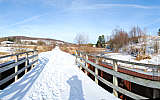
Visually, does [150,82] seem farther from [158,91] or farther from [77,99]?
[77,99]

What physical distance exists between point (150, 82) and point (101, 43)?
217 ft

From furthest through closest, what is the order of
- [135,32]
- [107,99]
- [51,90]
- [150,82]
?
[135,32], [51,90], [107,99], [150,82]

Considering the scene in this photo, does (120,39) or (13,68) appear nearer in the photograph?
(13,68)

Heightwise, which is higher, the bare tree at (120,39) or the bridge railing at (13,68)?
the bare tree at (120,39)

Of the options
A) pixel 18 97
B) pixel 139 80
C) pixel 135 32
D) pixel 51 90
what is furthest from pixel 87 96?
pixel 135 32

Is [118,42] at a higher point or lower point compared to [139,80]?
higher

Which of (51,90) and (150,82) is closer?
(150,82)

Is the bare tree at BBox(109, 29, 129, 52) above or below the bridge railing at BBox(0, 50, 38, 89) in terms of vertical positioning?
above

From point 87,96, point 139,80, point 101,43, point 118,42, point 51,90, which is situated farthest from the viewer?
point 101,43

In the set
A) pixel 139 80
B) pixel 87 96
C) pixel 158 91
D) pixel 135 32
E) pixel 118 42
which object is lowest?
pixel 87 96

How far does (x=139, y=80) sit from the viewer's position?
2.04 m

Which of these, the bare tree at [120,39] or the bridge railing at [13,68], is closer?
the bridge railing at [13,68]

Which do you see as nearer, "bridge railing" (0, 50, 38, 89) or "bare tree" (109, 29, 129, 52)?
"bridge railing" (0, 50, 38, 89)

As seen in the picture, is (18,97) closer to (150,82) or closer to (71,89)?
(71,89)
